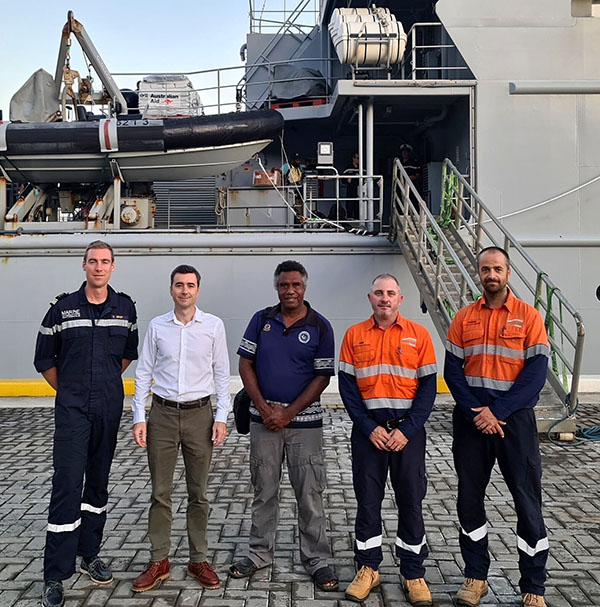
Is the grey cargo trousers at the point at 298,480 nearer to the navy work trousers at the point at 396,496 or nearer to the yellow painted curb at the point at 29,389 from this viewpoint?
the navy work trousers at the point at 396,496

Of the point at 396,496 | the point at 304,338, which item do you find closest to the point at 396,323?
the point at 304,338

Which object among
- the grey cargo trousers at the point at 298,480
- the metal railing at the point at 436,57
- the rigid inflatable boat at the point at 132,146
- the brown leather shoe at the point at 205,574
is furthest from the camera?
the metal railing at the point at 436,57

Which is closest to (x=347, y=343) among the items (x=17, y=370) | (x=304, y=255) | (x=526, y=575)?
(x=526, y=575)

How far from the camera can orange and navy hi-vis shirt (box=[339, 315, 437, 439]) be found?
10.3ft

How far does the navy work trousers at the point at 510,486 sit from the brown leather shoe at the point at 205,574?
49.3 inches

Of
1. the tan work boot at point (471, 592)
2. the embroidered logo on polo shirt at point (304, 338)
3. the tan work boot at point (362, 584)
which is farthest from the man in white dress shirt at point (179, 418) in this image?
the tan work boot at point (471, 592)

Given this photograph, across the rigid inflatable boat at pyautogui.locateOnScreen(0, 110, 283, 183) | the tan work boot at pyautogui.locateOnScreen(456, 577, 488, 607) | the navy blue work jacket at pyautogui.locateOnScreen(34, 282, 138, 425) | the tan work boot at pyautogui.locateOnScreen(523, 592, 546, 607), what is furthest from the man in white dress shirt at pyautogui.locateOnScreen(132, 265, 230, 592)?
the rigid inflatable boat at pyautogui.locateOnScreen(0, 110, 283, 183)

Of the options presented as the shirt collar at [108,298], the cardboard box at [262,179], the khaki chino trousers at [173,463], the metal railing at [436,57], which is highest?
the metal railing at [436,57]

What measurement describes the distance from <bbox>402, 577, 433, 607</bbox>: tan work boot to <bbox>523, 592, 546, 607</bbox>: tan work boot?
1.44ft

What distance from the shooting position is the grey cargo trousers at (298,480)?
132 inches

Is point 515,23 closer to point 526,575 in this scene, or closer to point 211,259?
point 211,259

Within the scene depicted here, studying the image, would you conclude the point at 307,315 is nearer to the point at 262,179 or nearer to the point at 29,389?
the point at 29,389

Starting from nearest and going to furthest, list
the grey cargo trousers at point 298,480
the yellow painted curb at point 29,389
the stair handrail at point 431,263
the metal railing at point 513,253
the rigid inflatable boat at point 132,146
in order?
the grey cargo trousers at point 298,480, the metal railing at point 513,253, the stair handrail at point 431,263, the yellow painted curb at point 29,389, the rigid inflatable boat at point 132,146

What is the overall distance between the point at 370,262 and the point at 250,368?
16.1 ft
